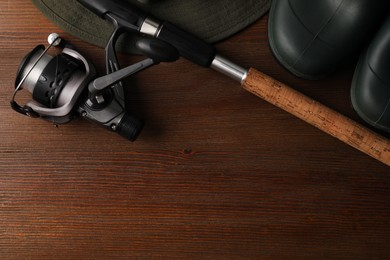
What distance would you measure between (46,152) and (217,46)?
45 cm

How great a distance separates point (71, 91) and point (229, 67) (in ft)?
1.07

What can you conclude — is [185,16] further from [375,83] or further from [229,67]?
[375,83]

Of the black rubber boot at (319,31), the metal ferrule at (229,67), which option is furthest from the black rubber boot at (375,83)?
the metal ferrule at (229,67)

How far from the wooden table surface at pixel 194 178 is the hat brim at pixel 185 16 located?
0.02 meters

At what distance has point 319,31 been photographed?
795mm

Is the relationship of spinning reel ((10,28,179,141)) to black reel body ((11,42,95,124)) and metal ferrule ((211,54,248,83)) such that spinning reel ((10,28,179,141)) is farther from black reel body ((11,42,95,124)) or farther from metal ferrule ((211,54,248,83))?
metal ferrule ((211,54,248,83))

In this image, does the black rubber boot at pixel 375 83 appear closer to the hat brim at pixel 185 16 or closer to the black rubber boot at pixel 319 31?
the black rubber boot at pixel 319 31

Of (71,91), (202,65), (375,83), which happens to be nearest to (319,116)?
(375,83)

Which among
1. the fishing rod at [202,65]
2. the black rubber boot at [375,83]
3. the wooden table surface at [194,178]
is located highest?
the black rubber boot at [375,83]

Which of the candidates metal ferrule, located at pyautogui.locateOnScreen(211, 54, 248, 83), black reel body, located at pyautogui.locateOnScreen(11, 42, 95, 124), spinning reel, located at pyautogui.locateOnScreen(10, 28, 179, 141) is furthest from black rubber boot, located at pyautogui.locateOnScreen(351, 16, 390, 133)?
black reel body, located at pyautogui.locateOnScreen(11, 42, 95, 124)

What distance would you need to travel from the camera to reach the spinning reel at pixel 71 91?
854 millimetres

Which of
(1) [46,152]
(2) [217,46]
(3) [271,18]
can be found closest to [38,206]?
(1) [46,152]

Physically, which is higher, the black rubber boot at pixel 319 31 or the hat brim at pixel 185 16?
the black rubber boot at pixel 319 31

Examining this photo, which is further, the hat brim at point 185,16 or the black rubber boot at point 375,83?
the hat brim at point 185,16
